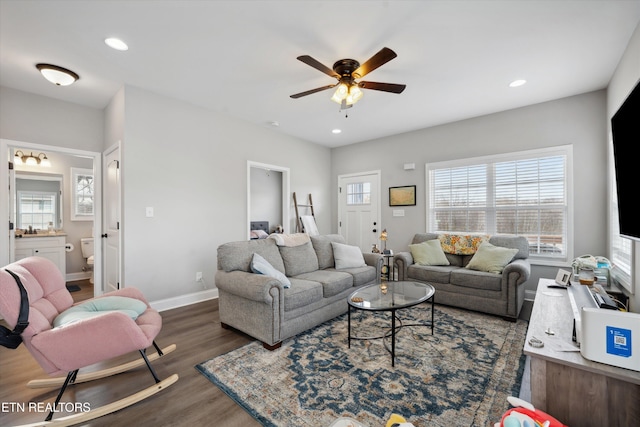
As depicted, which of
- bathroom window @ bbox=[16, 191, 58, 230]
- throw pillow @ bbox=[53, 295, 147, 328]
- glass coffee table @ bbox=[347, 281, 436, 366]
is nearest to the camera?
throw pillow @ bbox=[53, 295, 147, 328]

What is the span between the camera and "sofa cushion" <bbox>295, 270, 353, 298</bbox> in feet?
9.87

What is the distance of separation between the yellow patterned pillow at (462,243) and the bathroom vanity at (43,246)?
20.2 feet

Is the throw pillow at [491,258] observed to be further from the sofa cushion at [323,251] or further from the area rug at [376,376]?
the sofa cushion at [323,251]

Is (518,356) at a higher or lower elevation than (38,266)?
lower

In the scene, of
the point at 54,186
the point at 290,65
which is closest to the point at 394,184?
the point at 290,65

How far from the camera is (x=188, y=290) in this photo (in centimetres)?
387

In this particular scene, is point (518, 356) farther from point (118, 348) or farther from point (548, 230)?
point (118, 348)

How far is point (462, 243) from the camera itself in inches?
162

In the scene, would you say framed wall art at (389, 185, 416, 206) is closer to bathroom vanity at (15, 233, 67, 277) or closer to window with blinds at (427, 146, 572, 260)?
window with blinds at (427, 146, 572, 260)

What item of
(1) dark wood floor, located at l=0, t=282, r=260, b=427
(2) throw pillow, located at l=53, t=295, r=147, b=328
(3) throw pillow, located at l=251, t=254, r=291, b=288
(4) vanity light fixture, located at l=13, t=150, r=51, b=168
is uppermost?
(4) vanity light fixture, located at l=13, t=150, r=51, b=168

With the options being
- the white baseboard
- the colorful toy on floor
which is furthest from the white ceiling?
the white baseboard

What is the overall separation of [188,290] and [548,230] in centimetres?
513

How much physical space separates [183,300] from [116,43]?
9.97 feet

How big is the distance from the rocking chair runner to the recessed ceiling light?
6.54ft
